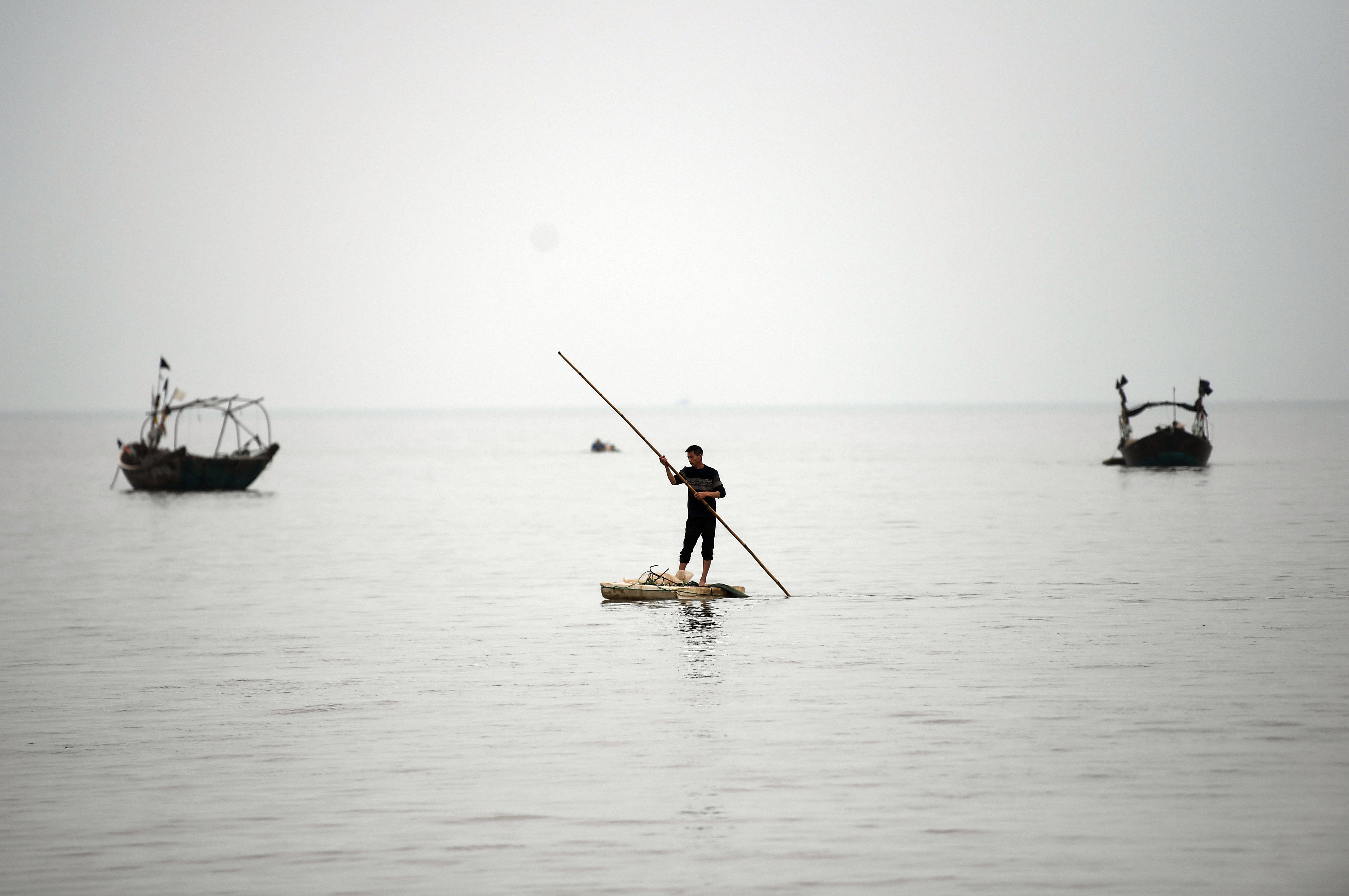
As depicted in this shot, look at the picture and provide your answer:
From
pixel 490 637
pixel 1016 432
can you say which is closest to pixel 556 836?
pixel 490 637

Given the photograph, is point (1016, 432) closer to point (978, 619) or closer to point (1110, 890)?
point (978, 619)

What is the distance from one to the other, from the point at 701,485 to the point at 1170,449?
132 feet

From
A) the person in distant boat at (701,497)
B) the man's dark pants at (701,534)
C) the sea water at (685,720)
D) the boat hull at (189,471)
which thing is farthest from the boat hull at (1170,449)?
the person in distant boat at (701,497)

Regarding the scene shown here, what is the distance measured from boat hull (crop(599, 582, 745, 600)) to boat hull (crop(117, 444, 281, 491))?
103 feet

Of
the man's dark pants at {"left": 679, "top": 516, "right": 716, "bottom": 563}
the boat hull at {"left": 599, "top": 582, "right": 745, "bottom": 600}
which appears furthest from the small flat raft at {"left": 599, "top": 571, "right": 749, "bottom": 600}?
the man's dark pants at {"left": 679, "top": 516, "right": 716, "bottom": 563}

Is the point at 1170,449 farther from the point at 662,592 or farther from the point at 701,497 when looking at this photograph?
the point at 701,497

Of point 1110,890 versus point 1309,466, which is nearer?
point 1110,890

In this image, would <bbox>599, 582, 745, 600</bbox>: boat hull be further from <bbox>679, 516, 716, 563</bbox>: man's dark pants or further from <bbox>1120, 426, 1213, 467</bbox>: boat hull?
<bbox>1120, 426, 1213, 467</bbox>: boat hull

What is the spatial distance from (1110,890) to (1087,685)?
5.19 metres

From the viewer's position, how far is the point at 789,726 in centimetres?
1008

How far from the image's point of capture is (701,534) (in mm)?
17016

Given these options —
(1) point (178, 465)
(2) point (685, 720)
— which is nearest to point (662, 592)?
(2) point (685, 720)

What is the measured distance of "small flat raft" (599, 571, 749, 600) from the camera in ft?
55.9

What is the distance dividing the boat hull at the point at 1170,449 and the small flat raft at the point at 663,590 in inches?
1489
